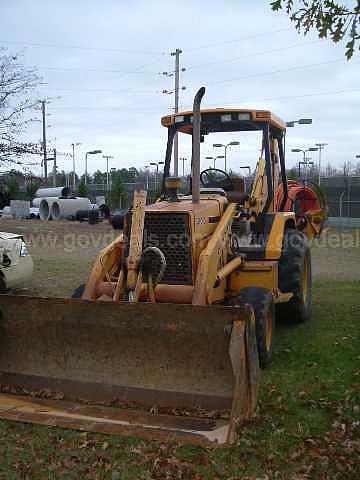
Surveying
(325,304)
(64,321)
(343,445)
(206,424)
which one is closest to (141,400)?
(206,424)

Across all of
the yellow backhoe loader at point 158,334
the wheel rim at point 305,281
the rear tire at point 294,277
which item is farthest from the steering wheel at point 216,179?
the wheel rim at point 305,281

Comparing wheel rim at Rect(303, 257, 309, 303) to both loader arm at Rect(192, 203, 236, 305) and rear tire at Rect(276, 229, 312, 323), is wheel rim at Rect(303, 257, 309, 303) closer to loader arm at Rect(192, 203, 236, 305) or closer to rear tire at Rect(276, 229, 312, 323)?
rear tire at Rect(276, 229, 312, 323)

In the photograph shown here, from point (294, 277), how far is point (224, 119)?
208 cm

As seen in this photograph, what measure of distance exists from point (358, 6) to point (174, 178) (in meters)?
2.39

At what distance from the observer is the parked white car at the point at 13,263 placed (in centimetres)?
929

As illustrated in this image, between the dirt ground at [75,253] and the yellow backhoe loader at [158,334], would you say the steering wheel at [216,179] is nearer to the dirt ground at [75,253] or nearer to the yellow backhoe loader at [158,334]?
the yellow backhoe loader at [158,334]

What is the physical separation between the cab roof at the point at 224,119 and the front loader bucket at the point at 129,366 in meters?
3.18

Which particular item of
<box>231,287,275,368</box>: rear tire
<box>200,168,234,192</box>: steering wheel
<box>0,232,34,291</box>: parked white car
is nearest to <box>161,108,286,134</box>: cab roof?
<box>200,168,234,192</box>: steering wheel

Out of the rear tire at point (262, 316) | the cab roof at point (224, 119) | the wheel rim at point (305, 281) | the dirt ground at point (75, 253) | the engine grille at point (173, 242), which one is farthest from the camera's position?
the dirt ground at point (75, 253)

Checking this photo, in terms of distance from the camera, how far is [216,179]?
25.1 ft

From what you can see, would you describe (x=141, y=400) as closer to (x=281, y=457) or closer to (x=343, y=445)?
(x=281, y=457)

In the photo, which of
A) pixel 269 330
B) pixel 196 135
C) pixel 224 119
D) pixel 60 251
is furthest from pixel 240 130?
pixel 60 251

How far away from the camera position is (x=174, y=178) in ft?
20.6

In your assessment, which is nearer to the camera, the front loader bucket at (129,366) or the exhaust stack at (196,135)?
the front loader bucket at (129,366)
